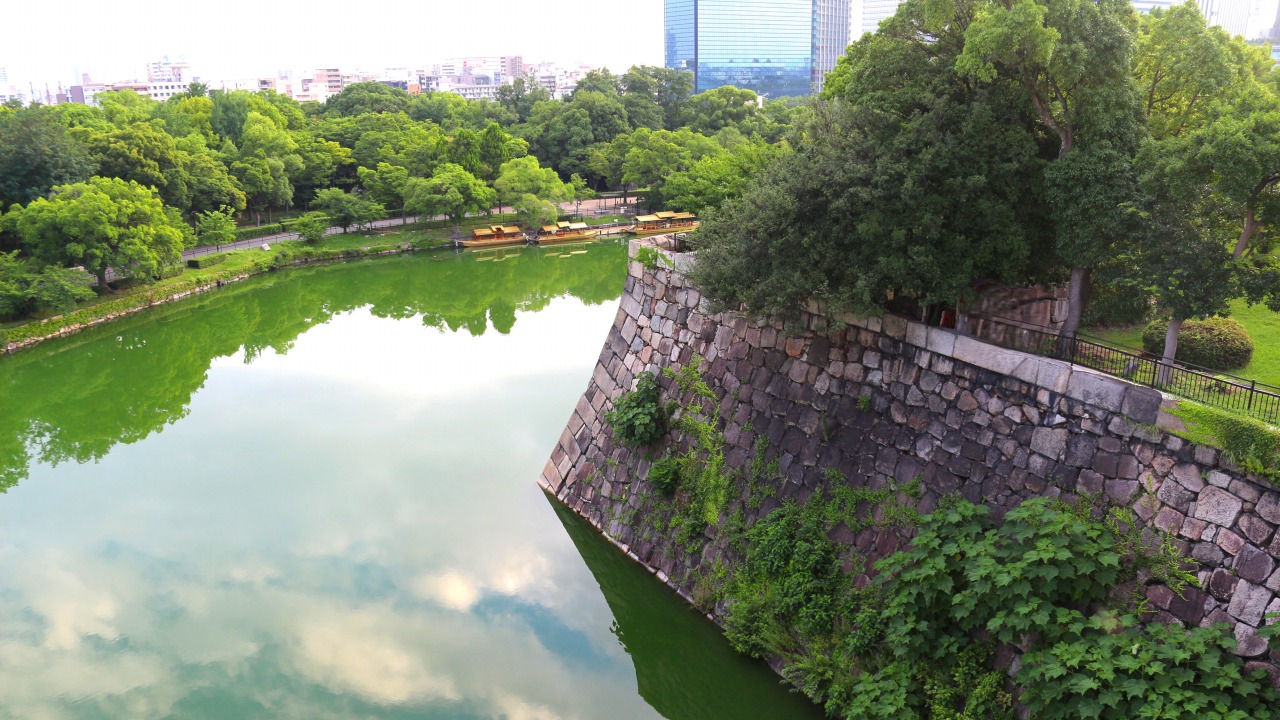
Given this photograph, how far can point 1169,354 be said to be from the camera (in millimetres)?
8234

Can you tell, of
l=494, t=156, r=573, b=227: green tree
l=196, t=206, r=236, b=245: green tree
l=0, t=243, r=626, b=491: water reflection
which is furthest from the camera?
l=494, t=156, r=573, b=227: green tree

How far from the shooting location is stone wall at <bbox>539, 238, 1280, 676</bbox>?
250 inches

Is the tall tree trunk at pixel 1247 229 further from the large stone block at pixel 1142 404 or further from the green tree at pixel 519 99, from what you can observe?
the green tree at pixel 519 99

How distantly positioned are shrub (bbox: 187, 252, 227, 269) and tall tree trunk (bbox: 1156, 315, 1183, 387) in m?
31.8

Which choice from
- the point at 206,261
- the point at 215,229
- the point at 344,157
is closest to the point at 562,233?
the point at 344,157

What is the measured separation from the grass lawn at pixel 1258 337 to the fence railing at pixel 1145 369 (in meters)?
1.22

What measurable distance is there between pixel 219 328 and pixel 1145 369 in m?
24.3

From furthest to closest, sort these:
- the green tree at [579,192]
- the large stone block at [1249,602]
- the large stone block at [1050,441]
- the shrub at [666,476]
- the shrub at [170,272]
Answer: the green tree at [579,192], the shrub at [170,272], the shrub at [666,476], the large stone block at [1050,441], the large stone block at [1249,602]

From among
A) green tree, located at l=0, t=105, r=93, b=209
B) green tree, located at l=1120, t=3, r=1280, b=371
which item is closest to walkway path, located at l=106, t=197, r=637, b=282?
green tree, located at l=0, t=105, r=93, b=209

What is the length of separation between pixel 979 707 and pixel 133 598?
395 inches

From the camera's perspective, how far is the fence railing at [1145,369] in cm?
673

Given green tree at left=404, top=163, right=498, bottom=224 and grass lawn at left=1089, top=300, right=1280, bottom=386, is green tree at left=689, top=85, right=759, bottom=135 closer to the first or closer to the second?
green tree at left=404, top=163, right=498, bottom=224

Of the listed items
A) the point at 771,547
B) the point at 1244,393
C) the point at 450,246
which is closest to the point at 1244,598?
the point at 1244,393

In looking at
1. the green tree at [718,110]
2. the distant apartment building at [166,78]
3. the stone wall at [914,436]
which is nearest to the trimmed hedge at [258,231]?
the green tree at [718,110]
